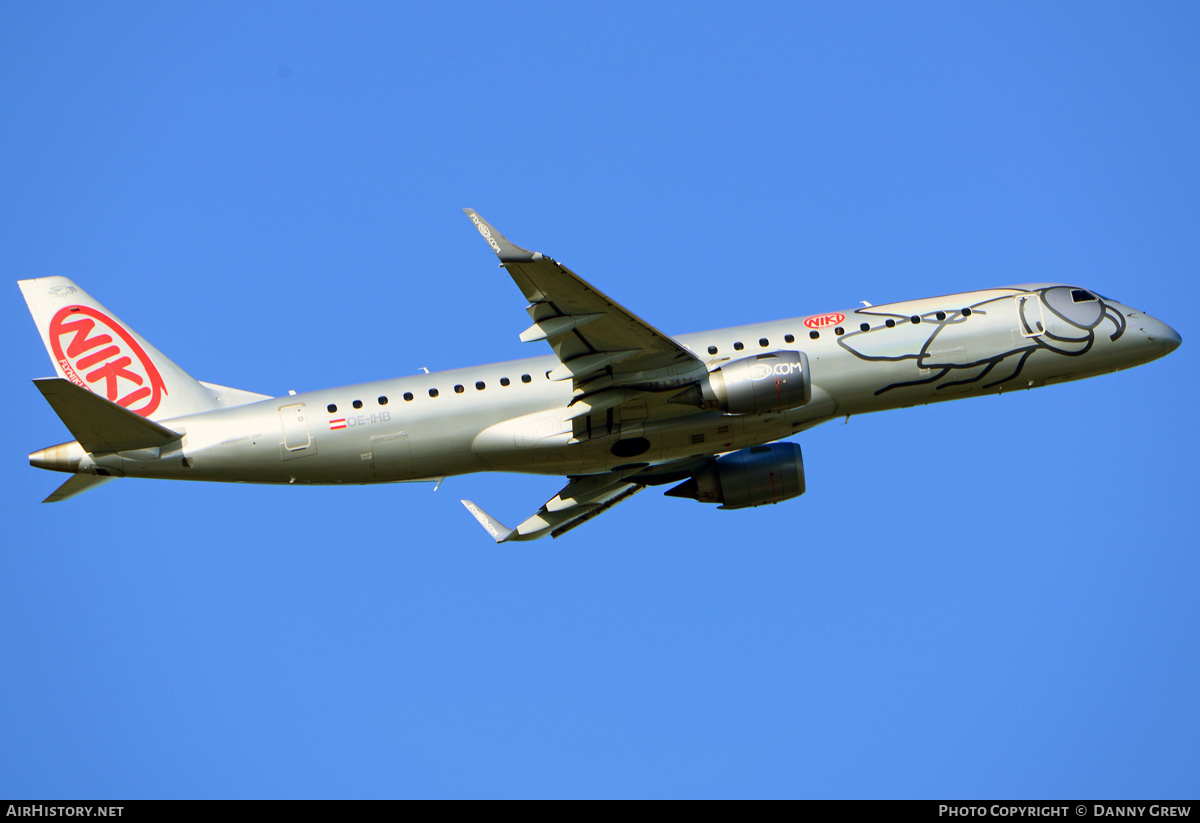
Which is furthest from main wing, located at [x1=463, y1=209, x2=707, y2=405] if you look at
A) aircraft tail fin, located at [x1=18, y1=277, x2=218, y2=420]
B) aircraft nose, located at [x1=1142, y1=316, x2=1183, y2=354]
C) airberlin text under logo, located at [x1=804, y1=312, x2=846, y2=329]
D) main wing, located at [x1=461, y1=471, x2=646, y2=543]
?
aircraft nose, located at [x1=1142, y1=316, x2=1183, y2=354]

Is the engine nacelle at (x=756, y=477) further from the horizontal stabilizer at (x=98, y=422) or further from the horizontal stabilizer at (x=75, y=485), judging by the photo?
the horizontal stabilizer at (x=75, y=485)

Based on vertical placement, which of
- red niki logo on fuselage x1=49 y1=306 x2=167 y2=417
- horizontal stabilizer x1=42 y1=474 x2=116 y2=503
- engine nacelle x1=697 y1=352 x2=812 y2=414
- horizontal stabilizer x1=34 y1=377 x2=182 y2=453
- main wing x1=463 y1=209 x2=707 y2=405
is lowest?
horizontal stabilizer x1=42 y1=474 x2=116 y2=503

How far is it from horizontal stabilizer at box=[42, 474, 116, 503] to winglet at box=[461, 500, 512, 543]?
12.3 m

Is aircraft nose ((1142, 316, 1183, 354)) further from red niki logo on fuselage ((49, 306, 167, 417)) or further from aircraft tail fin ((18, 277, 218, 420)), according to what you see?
red niki logo on fuselage ((49, 306, 167, 417))

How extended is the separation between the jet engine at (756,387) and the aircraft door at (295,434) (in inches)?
435

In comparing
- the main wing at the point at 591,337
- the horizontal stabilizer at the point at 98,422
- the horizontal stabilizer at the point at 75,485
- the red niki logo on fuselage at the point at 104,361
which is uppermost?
the red niki logo on fuselage at the point at 104,361

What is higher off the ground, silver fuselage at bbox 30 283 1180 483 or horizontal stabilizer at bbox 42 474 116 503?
silver fuselage at bbox 30 283 1180 483

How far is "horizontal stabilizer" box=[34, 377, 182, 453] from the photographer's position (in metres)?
33.4

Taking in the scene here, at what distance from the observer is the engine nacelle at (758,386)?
116ft

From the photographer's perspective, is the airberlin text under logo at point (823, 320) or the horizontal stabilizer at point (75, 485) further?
the airberlin text under logo at point (823, 320)

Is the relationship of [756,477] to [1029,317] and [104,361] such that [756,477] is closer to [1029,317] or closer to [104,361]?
[1029,317]

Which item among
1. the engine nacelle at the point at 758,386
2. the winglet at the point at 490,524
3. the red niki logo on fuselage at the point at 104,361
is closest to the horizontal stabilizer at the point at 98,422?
the red niki logo on fuselage at the point at 104,361
